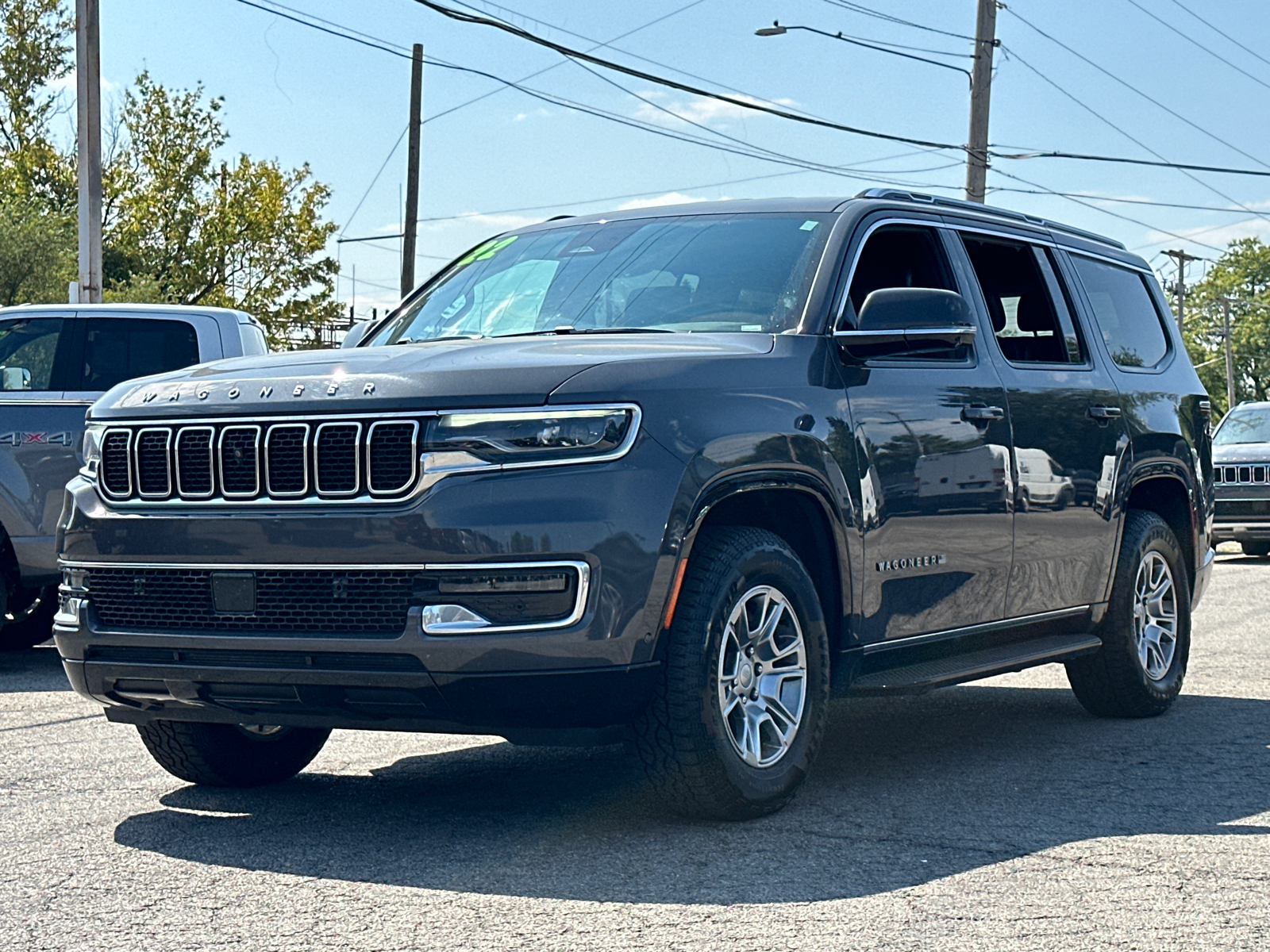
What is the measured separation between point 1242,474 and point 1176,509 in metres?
11.7

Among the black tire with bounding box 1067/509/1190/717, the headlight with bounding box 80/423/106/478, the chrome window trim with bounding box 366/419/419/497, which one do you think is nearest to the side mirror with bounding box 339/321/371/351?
the headlight with bounding box 80/423/106/478

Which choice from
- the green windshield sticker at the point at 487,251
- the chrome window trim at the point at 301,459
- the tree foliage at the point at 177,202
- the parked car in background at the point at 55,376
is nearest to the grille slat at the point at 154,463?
the chrome window trim at the point at 301,459

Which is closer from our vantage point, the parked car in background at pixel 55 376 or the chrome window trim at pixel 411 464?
the chrome window trim at pixel 411 464

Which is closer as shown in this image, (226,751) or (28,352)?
(226,751)

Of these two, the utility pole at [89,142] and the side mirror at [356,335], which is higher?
the utility pole at [89,142]

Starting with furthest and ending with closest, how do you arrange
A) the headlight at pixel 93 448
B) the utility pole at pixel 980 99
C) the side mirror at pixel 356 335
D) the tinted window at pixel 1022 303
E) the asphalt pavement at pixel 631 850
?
1. the utility pole at pixel 980 99
2. the tinted window at pixel 1022 303
3. the side mirror at pixel 356 335
4. the headlight at pixel 93 448
5. the asphalt pavement at pixel 631 850

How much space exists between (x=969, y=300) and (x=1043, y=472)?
2.41 feet

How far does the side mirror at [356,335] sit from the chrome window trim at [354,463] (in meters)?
1.78

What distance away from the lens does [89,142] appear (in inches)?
766

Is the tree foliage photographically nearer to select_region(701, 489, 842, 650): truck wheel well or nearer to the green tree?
select_region(701, 489, 842, 650): truck wheel well

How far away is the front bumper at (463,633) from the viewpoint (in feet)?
15.5

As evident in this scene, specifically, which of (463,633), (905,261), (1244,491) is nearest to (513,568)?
(463,633)

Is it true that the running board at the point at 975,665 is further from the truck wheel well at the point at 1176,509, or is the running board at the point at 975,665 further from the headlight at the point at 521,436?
the headlight at the point at 521,436

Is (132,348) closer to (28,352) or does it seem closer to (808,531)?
(28,352)
